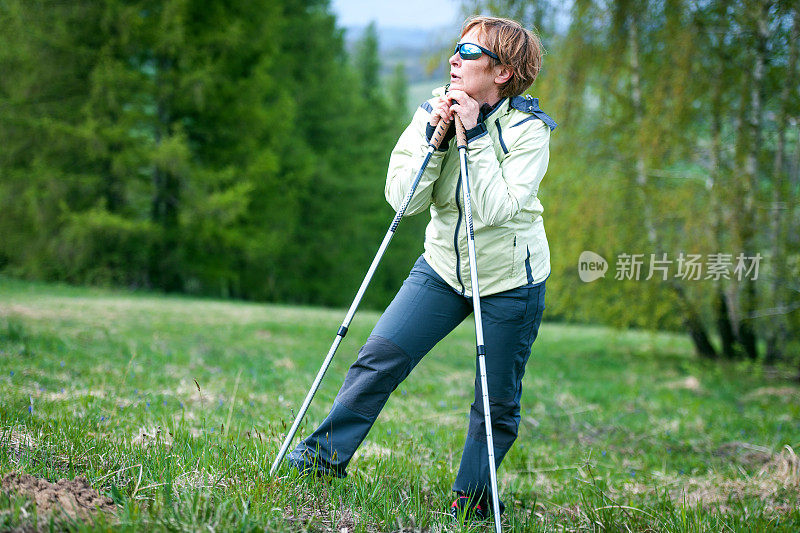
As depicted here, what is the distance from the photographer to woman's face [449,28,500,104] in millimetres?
3123

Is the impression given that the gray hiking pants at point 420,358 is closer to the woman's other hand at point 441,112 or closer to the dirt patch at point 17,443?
the woman's other hand at point 441,112

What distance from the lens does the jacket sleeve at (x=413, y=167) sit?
3.17 meters

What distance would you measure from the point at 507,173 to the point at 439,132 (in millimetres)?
365

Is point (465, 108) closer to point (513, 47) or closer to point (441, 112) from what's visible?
point (441, 112)

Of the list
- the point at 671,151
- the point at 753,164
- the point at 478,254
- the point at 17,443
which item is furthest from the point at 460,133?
the point at 671,151

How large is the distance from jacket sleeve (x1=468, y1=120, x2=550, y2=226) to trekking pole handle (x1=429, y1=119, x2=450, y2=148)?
143 millimetres

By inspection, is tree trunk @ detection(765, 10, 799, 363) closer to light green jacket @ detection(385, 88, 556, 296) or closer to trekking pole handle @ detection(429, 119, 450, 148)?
light green jacket @ detection(385, 88, 556, 296)

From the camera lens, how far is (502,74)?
316 centimetres

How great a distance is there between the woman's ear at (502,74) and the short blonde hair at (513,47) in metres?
0.02

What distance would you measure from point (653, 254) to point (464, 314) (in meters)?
8.13

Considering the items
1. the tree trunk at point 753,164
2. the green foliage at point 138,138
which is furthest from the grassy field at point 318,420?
the green foliage at point 138,138

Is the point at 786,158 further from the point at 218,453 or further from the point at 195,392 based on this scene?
the point at 218,453

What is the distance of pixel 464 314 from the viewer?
3346mm

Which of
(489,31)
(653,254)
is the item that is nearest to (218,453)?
(489,31)
